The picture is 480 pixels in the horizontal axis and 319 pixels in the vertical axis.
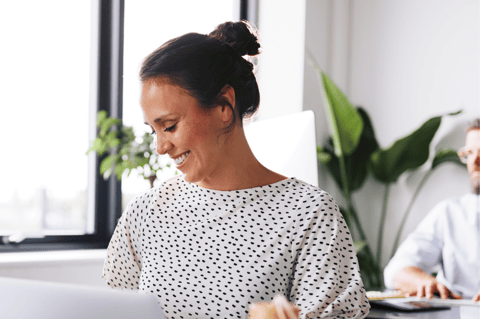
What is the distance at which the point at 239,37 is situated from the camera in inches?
40.4

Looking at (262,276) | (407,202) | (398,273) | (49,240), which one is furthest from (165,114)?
(407,202)

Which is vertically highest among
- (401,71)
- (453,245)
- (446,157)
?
(401,71)

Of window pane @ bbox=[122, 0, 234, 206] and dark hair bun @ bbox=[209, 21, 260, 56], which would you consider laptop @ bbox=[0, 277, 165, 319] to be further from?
window pane @ bbox=[122, 0, 234, 206]

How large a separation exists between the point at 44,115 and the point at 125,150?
502 millimetres

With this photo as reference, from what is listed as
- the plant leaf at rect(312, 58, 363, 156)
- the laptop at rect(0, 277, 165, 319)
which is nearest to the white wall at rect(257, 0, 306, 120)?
the plant leaf at rect(312, 58, 363, 156)

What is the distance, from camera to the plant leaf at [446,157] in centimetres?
246

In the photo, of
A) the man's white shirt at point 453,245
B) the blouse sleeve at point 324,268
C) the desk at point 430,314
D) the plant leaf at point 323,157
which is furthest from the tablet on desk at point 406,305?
the plant leaf at point 323,157

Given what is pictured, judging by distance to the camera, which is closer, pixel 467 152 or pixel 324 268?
pixel 324 268

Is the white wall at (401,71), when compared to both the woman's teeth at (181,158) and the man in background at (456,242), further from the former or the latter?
the woman's teeth at (181,158)

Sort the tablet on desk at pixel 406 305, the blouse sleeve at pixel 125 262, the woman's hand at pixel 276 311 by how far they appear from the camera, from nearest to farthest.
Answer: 1. the woman's hand at pixel 276 311
2. the blouse sleeve at pixel 125 262
3. the tablet on desk at pixel 406 305

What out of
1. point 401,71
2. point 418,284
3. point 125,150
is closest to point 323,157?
point 401,71

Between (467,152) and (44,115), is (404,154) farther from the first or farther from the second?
(44,115)

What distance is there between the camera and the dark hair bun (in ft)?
3.35

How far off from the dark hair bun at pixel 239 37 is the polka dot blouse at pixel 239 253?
11.8 inches
